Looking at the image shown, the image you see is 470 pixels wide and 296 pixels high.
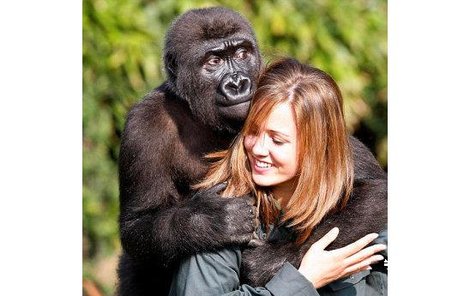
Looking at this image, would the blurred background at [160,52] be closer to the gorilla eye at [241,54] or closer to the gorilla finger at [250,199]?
the gorilla eye at [241,54]

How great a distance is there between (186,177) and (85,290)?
3.27 feet

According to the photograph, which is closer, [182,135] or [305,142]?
[305,142]

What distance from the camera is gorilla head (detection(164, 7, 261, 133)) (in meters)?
2.81

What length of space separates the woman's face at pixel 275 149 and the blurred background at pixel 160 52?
26.0 inches

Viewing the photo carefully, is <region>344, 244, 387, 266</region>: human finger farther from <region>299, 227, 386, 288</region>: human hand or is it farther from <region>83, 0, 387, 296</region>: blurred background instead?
<region>83, 0, 387, 296</region>: blurred background

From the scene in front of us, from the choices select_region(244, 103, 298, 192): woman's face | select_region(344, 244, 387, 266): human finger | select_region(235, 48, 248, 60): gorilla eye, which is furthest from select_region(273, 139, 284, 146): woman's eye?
select_region(235, 48, 248, 60): gorilla eye

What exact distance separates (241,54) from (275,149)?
54 centimetres

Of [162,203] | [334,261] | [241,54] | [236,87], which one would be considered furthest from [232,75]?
[334,261]

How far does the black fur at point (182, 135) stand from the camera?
8.84 ft

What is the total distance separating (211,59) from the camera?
9.57 feet

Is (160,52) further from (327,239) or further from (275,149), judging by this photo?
(327,239)
